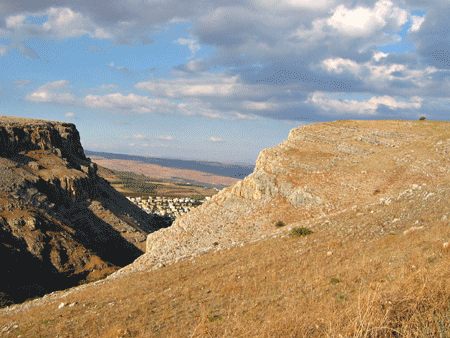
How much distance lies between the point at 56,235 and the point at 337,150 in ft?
171

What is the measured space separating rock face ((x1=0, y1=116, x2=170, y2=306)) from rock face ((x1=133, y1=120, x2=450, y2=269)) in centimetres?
2522

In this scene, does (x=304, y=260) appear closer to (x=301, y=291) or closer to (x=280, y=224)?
(x=301, y=291)

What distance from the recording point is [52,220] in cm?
5628

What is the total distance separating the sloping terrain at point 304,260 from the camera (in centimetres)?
791

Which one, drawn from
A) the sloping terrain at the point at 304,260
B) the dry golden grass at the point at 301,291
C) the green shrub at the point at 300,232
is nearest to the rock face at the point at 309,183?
the sloping terrain at the point at 304,260

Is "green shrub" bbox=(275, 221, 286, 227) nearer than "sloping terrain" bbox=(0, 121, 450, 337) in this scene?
No

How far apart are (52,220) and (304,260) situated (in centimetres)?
5569

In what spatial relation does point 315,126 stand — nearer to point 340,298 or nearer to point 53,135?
point 340,298

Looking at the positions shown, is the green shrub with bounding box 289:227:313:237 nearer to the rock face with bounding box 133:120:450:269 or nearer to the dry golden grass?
the dry golden grass

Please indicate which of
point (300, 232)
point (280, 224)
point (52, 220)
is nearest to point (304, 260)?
point (300, 232)

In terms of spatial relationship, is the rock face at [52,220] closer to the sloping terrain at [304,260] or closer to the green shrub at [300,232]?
the sloping terrain at [304,260]

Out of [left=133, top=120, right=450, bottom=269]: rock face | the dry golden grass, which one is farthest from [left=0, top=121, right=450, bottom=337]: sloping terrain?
[left=133, top=120, right=450, bottom=269]: rock face

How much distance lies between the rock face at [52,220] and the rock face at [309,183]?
2522 centimetres

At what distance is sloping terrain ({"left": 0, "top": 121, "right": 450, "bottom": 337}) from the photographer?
7906mm
